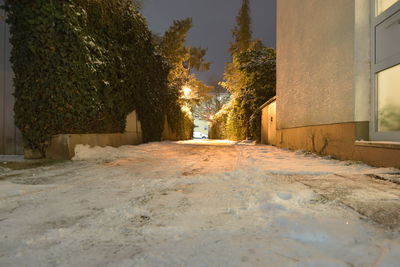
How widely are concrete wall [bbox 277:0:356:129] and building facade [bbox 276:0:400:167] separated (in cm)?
1

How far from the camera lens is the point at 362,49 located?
10.9 feet

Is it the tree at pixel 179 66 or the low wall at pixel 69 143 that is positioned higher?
the tree at pixel 179 66

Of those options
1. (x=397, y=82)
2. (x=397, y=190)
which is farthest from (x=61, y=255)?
(x=397, y=82)

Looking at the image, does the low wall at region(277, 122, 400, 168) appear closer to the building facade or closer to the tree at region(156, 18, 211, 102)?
the building facade

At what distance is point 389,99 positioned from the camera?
3.15m

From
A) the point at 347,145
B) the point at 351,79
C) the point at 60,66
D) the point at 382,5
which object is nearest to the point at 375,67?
the point at 351,79

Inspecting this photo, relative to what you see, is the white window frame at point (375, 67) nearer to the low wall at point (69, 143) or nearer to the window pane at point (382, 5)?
the window pane at point (382, 5)

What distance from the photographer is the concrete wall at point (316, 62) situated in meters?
3.55

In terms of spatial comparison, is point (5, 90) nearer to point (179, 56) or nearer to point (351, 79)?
point (351, 79)

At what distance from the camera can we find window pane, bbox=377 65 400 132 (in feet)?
10.0

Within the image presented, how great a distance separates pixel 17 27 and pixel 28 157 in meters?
2.07

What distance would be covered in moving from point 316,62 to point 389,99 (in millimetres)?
1631

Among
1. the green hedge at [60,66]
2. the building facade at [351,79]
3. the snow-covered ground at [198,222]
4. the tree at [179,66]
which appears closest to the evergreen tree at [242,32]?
the tree at [179,66]

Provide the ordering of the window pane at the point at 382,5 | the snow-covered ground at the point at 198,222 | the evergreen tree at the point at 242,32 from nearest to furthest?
1. the snow-covered ground at the point at 198,222
2. the window pane at the point at 382,5
3. the evergreen tree at the point at 242,32
